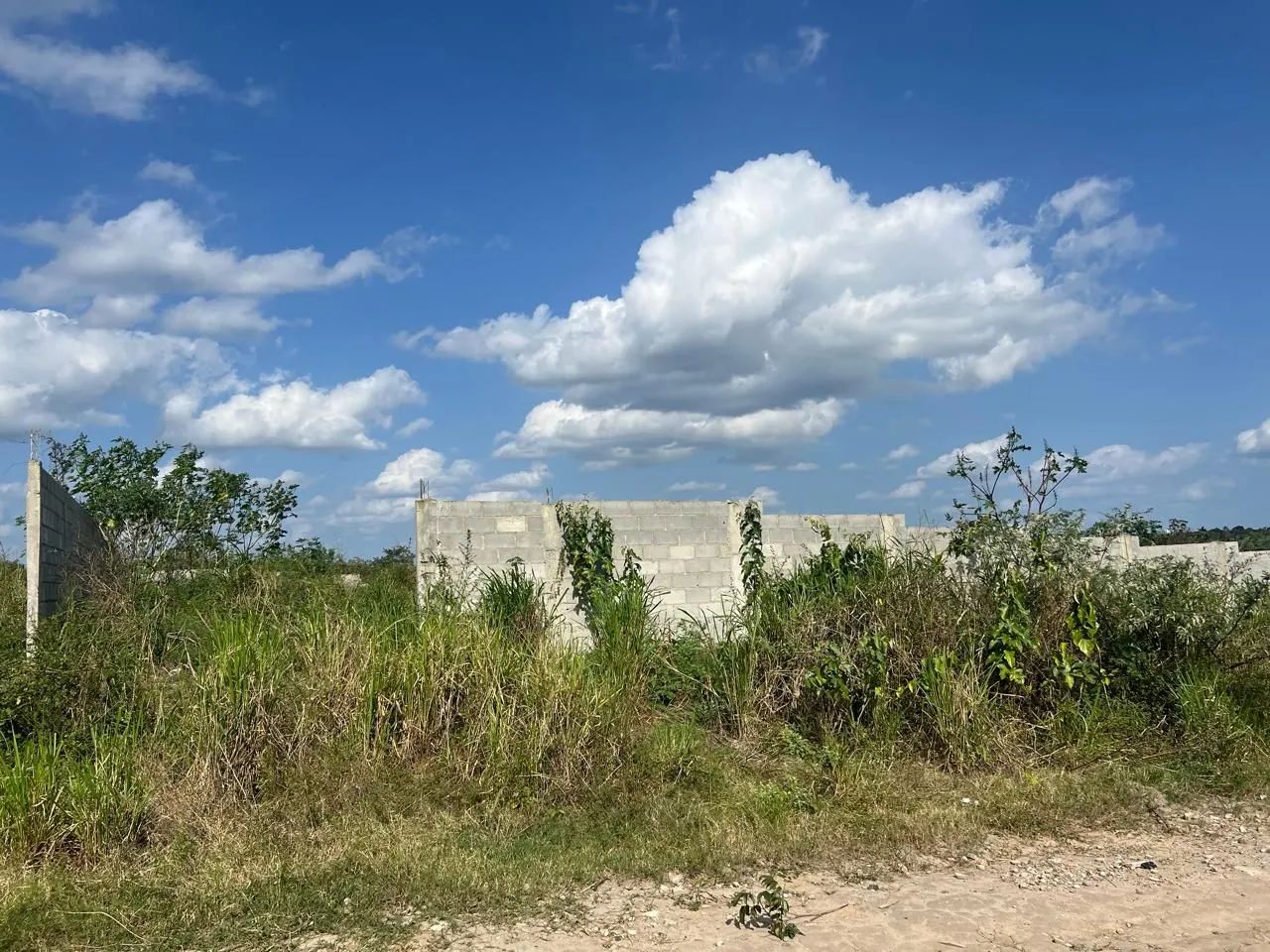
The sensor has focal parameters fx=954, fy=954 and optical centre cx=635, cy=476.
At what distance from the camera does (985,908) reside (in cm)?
477

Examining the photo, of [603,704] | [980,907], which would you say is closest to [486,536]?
[603,704]

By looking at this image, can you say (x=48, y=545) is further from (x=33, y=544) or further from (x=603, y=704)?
(x=603, y=704)

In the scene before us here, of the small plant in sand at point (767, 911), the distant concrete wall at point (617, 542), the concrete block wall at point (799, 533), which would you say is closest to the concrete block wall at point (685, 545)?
the distant concrete wall at point (617, 542)

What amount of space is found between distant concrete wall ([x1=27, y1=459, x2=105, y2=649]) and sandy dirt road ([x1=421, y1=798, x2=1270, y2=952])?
4.28 metres

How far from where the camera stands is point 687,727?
23.5 feet

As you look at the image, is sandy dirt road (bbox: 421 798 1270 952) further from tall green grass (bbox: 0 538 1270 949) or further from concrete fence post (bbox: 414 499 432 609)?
concrete fence post (bbox: 414 499 432 609)

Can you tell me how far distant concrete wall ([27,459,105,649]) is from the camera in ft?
22.3

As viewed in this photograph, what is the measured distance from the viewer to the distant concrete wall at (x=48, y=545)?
6.79 m

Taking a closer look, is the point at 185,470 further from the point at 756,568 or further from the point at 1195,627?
the point at 1195,627

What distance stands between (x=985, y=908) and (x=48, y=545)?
6918 millimetres

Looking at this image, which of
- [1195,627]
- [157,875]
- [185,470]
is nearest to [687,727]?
[157,875]

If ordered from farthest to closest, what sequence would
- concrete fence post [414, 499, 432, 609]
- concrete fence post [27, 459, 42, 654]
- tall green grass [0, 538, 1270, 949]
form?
concrete fence post [414, 499, 432, 609] → concrete fence post [27, 459, 42, 654] → tall green grass [0, 538, 1270, 949]

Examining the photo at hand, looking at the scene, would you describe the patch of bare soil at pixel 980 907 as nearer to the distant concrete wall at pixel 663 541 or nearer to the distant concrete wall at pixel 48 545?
the distant concrete wall at pixel 663 541

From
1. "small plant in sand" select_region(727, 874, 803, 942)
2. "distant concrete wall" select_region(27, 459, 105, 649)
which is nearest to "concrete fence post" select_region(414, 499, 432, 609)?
"distant concrete wall" select_region(27, 459, 105, 649)
